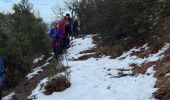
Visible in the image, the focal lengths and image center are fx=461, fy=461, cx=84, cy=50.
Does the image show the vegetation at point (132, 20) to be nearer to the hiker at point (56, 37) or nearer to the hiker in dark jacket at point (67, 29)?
the hiker at point (56, 37)

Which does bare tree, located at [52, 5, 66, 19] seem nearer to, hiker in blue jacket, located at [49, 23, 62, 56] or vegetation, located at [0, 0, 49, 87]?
vegetation, located at [0, 0, 49, 87]

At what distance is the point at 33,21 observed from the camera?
2608 cm

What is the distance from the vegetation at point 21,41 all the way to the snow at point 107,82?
322 cm

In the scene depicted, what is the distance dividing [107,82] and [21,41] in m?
10.1

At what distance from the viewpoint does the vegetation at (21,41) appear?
1784cm

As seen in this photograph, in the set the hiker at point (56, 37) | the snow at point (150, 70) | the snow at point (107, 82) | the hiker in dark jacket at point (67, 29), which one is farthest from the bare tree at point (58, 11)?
the snow at point (150, 70)

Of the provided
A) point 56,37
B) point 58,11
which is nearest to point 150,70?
point 56,37

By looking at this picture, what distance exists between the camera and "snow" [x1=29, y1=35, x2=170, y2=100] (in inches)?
406

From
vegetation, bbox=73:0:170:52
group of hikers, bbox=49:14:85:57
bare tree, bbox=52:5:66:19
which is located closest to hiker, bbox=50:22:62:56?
group of hikers, bbox=49:14:85:57

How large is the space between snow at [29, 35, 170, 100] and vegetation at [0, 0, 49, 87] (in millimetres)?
3225

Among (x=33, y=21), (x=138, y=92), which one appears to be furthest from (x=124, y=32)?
(x=33, y=21)

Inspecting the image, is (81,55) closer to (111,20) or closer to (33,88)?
(111,20)

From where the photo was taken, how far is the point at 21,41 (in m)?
21.2

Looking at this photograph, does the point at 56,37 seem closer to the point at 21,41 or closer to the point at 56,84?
the point at 21,41
